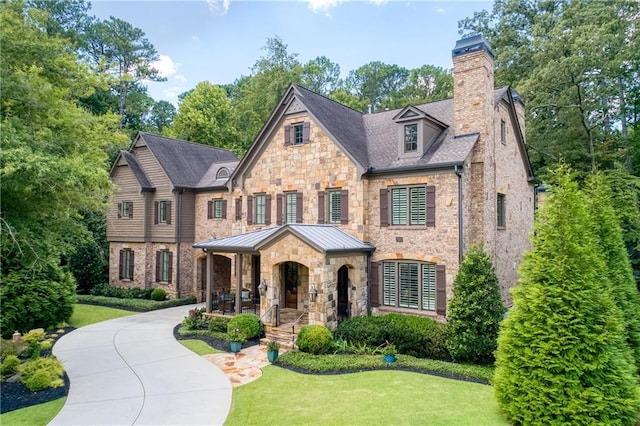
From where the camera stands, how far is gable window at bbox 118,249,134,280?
25094mm

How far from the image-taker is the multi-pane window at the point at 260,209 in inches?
777

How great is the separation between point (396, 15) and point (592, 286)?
51.2ft

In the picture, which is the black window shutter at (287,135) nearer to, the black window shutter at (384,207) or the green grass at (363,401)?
the black window shutter at (384,207)

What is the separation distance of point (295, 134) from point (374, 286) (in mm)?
7959

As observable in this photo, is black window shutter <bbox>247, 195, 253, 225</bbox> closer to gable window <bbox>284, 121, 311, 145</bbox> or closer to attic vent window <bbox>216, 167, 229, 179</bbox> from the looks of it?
gable window <bbox>284, 121, 311, 145</bbox>

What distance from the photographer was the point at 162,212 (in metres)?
24.4

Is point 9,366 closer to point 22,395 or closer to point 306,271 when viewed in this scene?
point 22,395

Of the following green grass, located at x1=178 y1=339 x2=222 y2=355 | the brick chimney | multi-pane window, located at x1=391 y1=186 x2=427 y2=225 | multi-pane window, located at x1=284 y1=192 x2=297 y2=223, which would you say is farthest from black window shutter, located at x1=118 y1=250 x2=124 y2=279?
the brick chimney

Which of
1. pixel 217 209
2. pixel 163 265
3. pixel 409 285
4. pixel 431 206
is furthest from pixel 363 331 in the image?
pixel 163 265

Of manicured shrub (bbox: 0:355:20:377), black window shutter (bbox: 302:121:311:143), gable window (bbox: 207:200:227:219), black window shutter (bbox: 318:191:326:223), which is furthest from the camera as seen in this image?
gable window (bbox: 207:200:227:219)

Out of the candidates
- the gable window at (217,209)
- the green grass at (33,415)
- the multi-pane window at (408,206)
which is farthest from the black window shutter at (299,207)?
the green grass at (33,415)

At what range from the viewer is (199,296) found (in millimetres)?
23984

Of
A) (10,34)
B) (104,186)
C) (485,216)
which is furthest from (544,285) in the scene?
(10,34)

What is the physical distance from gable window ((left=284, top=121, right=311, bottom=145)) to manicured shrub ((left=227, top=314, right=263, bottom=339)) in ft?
27.0
